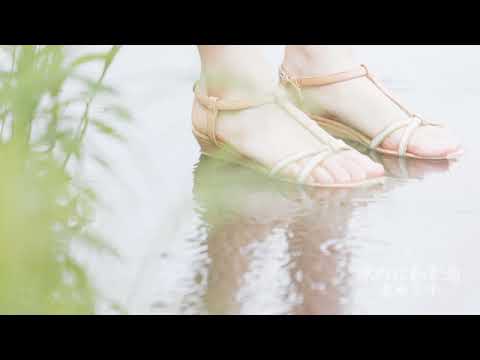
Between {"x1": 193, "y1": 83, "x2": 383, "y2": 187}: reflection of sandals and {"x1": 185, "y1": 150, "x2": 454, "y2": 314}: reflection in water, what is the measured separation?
22mm

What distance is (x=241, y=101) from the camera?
1.53 meters

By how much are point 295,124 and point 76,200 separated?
934mm

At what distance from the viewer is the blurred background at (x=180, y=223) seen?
0.56m

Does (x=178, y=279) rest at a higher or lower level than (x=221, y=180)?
lower

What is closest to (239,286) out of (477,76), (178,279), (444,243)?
(178,279)

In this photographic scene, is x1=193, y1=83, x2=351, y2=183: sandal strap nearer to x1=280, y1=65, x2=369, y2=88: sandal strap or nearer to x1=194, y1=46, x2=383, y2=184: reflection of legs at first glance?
x1=194, y1=46, x2=383, y2=184: reflection of legs

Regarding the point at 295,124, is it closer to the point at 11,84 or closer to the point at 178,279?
the point at 178,279

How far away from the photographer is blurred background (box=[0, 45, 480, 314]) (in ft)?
1.83

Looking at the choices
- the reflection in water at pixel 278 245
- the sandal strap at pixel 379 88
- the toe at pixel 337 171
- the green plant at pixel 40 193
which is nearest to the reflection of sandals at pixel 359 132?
the sandal strap at pixel 379 88

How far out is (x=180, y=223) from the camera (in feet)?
1.77

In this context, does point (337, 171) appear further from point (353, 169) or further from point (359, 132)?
point (359, 132)

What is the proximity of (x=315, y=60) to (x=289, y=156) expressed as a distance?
0.34m

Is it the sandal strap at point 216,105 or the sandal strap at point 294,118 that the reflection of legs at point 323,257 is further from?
the sandal strap at point 216,105

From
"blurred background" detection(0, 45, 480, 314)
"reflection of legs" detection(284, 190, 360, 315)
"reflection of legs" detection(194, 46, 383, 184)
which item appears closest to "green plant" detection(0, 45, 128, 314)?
"blurred background" detection(0, 45, 480, 314)
